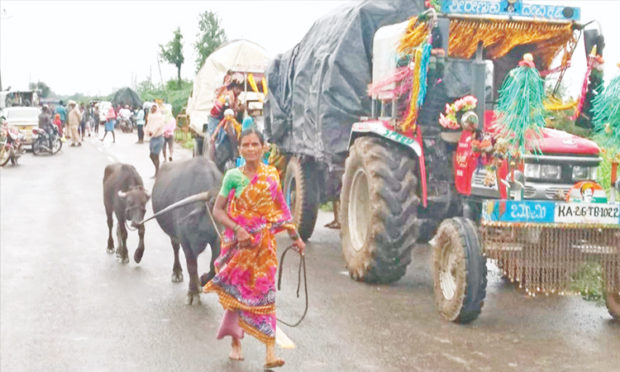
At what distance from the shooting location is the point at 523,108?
7.16 m

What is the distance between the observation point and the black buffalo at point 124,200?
9.67m

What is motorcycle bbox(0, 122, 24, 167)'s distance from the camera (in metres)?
27.5

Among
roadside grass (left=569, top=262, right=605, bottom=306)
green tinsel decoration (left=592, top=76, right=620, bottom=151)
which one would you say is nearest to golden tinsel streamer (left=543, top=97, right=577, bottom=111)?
green tinsel decoration (left=592, top=76, right=620, bottom=151)

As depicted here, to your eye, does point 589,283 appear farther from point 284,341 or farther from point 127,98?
point 127,98

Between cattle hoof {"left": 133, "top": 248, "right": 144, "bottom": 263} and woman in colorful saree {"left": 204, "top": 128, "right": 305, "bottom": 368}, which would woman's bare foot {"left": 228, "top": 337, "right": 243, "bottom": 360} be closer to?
woman in colorful saree {"left": 204, "top": 128, "right": 305, "bottom": 368}

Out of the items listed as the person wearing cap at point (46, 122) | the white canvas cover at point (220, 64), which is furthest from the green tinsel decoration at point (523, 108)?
the person wearing cap at point (46, 122)

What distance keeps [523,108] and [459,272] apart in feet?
4.97

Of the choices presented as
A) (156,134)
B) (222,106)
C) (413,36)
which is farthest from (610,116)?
(156,134)

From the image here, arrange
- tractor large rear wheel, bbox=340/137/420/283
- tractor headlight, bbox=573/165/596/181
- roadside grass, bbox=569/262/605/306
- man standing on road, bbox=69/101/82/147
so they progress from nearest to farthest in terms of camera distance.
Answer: roadside grass, bbox=569/262/605/306
tractor headlight, bbox=573/165/596/181
tractor large rear wheel, bbox=340/137/420/283
man standing on road, bbox=69/101/82/147

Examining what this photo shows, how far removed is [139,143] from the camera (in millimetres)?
39312

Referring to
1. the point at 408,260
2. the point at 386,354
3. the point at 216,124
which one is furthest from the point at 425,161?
the point at 216,124

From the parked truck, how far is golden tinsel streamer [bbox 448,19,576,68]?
1 centimetres

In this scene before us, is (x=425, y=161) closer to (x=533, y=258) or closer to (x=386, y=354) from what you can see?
(x=533, y=258)

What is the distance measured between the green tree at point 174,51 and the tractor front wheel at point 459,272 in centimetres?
5132
